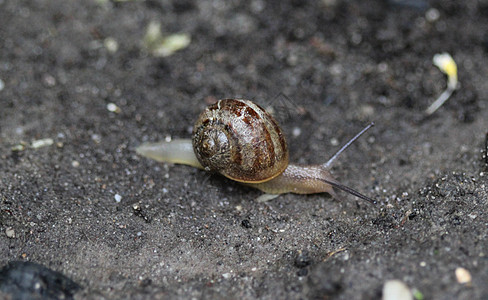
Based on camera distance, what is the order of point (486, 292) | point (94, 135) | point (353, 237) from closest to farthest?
point (486, 292) → point (353, 237) → point (94, 135)

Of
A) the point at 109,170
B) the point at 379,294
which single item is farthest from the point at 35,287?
the point at 379,294

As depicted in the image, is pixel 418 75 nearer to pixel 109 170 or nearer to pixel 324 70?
pixel 324 70

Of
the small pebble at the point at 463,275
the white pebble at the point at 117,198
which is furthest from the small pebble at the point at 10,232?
the small pebble at the point at 463,275

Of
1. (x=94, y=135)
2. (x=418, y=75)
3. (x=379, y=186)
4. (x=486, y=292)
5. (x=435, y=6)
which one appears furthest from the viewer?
(x=435, y=6)

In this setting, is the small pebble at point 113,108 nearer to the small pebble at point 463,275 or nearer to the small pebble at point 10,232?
the small pebble at point 10,232

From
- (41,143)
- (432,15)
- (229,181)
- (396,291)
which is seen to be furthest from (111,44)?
(396,291)

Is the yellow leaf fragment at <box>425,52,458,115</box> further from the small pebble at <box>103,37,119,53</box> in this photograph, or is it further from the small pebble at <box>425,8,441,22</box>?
the small pebble at <box>103,37,119,53</box>
